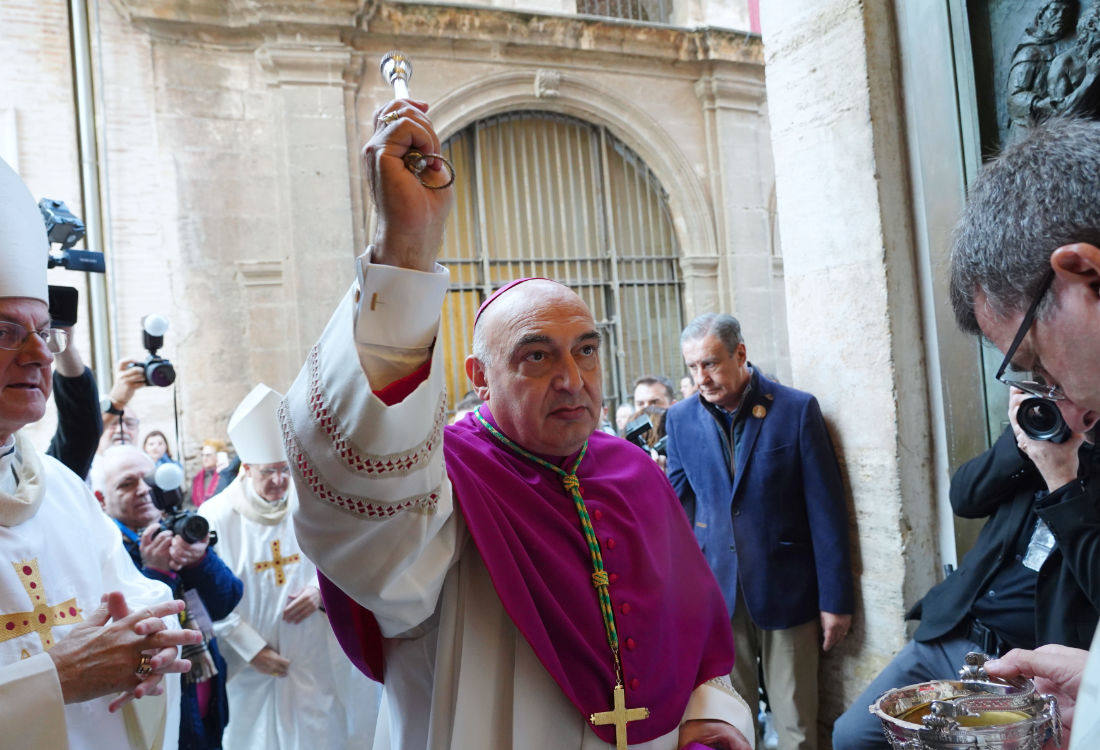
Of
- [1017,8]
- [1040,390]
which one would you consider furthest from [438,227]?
[1017,8]

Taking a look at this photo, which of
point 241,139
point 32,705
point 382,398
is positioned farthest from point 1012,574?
point 241,139

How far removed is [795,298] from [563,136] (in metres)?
7.39

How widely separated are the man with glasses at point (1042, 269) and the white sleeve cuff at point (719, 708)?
0.64m

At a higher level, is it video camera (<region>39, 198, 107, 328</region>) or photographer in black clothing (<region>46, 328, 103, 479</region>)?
video camera (<region>39, 198, 107, 328</region>)

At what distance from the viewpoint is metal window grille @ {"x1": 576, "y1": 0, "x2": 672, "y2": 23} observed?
10.8 metres

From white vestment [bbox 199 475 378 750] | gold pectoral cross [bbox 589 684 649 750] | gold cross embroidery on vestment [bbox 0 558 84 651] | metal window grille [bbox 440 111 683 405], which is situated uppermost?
metal window grille [bbox 440 111 683 405]

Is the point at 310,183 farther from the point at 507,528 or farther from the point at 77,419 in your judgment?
the point at 507,528

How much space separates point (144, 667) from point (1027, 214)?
6.05ft

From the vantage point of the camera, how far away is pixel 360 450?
1.29m

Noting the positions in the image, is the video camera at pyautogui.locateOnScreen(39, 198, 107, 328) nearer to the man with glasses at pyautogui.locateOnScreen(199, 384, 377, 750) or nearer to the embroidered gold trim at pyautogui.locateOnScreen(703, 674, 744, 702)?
the man with glasses at pyautogui.locateOnScreen(199, 384, 377, 750)

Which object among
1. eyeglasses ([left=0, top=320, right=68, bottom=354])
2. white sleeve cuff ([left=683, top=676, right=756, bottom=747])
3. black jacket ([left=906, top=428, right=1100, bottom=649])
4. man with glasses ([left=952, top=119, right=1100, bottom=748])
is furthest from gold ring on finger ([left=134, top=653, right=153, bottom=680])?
black jacket ([left=906, top=428, right=1100, bottom=649])

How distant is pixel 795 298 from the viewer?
11.2 ft

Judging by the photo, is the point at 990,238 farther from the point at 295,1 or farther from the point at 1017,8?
the point at 295,1

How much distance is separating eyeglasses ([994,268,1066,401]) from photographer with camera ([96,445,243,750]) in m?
2.62
